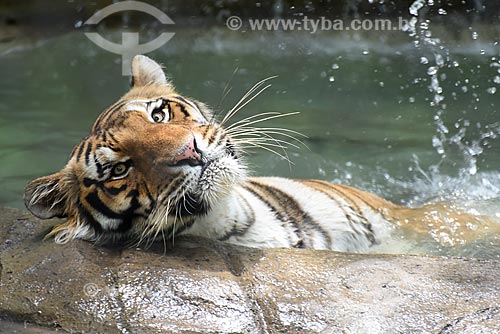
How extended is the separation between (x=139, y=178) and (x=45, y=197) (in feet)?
1.12

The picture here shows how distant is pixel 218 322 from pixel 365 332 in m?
0.39

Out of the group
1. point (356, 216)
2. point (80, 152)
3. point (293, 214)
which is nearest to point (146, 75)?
point (80, 152)

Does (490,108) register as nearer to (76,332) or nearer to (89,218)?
(89,218)

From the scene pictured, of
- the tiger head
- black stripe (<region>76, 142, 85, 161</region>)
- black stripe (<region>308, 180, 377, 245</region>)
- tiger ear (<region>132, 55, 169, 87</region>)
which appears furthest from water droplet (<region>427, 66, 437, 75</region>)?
black stripe (<region>76, 142, 85, 161</region>)

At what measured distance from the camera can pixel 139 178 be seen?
2.34 metres

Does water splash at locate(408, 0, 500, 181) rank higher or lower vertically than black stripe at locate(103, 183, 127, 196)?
higher

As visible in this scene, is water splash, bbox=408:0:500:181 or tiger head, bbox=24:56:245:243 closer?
tiger head, bbox=24:56:245:243

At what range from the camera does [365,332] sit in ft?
6.31

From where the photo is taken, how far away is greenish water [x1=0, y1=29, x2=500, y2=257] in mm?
4219

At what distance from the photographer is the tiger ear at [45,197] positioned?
2.41 metres

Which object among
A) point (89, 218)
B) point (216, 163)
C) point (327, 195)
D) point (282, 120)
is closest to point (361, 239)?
point (327, 195)

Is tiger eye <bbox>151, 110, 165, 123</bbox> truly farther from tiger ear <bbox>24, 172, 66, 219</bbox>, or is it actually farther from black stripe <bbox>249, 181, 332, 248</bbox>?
black stripe <bbox>249, 181, 332, 248</bbox>

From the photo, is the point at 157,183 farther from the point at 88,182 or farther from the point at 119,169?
the point at 88,182

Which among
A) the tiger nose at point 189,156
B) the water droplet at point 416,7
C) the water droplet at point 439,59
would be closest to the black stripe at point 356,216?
the tiger nose at point 189,156
